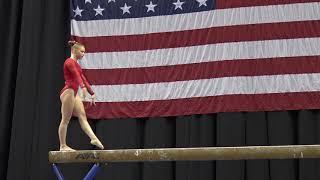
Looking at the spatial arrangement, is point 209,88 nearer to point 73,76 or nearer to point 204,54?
point 204,54

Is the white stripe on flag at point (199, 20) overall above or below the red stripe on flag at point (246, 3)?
below

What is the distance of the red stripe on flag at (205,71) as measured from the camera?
19.7 feet

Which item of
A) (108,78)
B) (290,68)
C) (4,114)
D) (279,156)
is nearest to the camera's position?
(279,156)

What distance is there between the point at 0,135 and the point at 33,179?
0.80 meters

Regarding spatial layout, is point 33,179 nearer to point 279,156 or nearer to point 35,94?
point 35,94

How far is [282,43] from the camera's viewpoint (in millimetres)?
6078

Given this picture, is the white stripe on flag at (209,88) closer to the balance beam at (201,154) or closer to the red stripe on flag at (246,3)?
the red stripe on flag at (246,3)

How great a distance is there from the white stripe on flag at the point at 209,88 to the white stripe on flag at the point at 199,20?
2.33ft

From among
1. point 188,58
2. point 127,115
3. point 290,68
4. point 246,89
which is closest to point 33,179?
point 127,115

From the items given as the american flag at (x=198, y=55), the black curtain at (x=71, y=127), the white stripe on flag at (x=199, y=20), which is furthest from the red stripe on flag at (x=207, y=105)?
the white stripe on flag at (x=199, y=20)

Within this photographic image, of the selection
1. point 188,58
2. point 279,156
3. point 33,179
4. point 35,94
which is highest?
point 188,58

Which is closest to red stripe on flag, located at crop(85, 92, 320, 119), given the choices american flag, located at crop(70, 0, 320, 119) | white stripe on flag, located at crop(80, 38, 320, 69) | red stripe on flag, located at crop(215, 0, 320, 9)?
american flag, located at crop(70, 0, 320, 119)

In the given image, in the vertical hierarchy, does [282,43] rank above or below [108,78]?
above

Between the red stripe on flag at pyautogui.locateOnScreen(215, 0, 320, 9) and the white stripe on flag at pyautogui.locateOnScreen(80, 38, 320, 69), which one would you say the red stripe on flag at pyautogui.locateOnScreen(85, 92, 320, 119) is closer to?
the white stripe on flag at pyautogui.locateOnScreen(80, 38, 320, 69)
